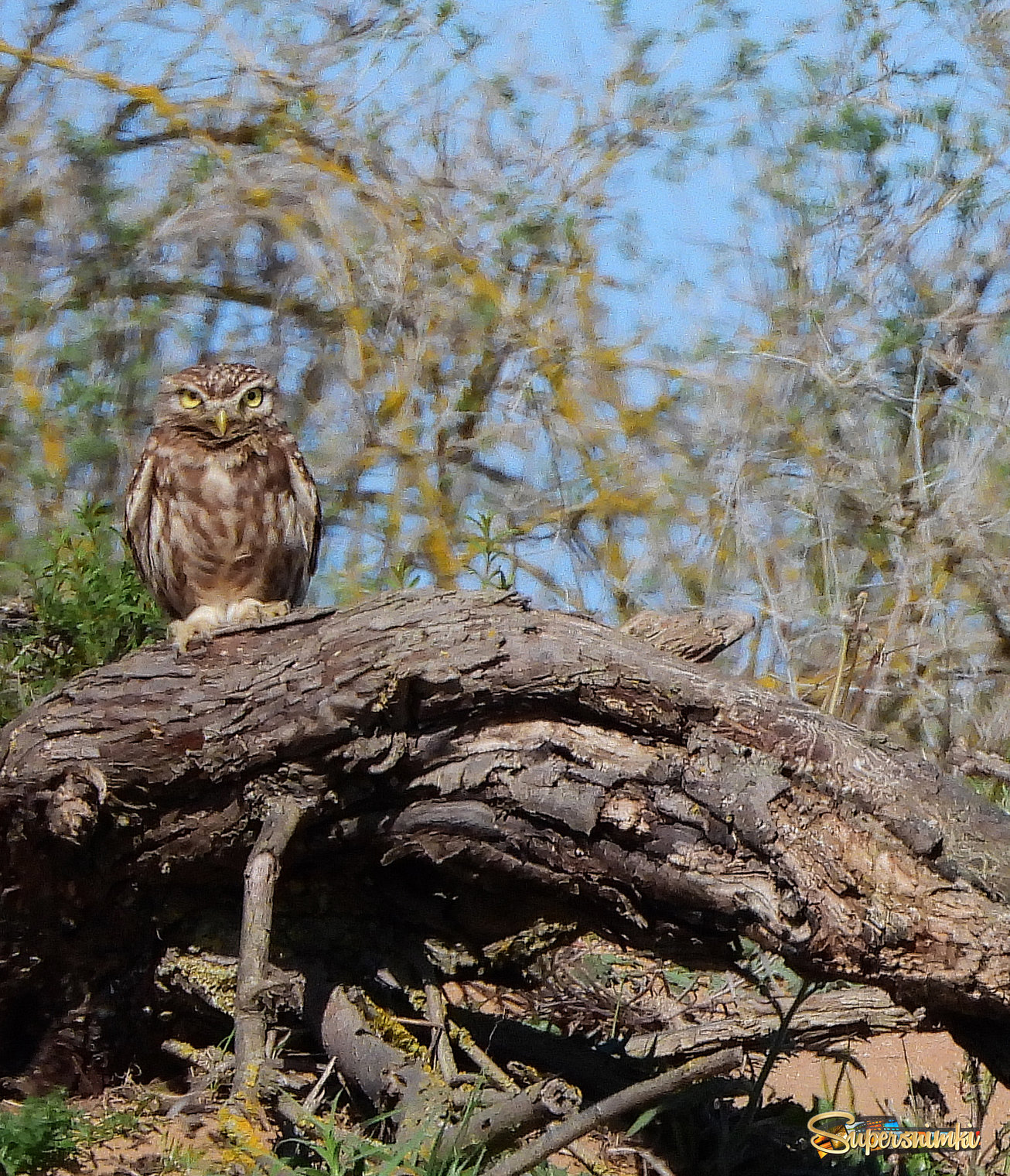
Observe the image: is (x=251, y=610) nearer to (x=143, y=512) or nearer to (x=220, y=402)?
(x=143, y=512)

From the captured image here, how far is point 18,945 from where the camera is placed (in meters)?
3.57

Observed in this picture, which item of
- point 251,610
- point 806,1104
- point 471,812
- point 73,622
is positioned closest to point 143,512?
point 251,610

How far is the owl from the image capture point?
451 cm

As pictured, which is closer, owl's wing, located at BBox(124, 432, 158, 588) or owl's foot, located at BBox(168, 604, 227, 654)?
owl's foot, located at BBox(168, 604, 227, 654)

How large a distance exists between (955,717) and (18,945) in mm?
4924

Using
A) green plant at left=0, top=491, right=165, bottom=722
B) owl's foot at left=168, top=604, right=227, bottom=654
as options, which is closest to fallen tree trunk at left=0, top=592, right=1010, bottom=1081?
owl's foot at left=168, top=604, right=227, bottom=654

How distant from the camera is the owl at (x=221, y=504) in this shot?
4512mm

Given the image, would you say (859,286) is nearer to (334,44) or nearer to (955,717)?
(955,717)

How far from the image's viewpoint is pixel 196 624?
13.7 feet

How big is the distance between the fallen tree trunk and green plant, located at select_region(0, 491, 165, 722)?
71.9 inches

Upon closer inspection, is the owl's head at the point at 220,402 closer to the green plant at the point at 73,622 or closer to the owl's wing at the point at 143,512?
the owl's wing at the point at 143,512

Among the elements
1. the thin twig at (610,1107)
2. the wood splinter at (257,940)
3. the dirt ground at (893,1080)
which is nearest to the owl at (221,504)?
the wood splinter at (257,940)

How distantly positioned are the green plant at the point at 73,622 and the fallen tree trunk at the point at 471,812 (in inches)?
71.9

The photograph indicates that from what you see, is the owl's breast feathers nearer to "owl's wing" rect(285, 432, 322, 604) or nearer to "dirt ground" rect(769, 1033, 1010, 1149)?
"owl's wing" rect(285, 432, 322, 604)
